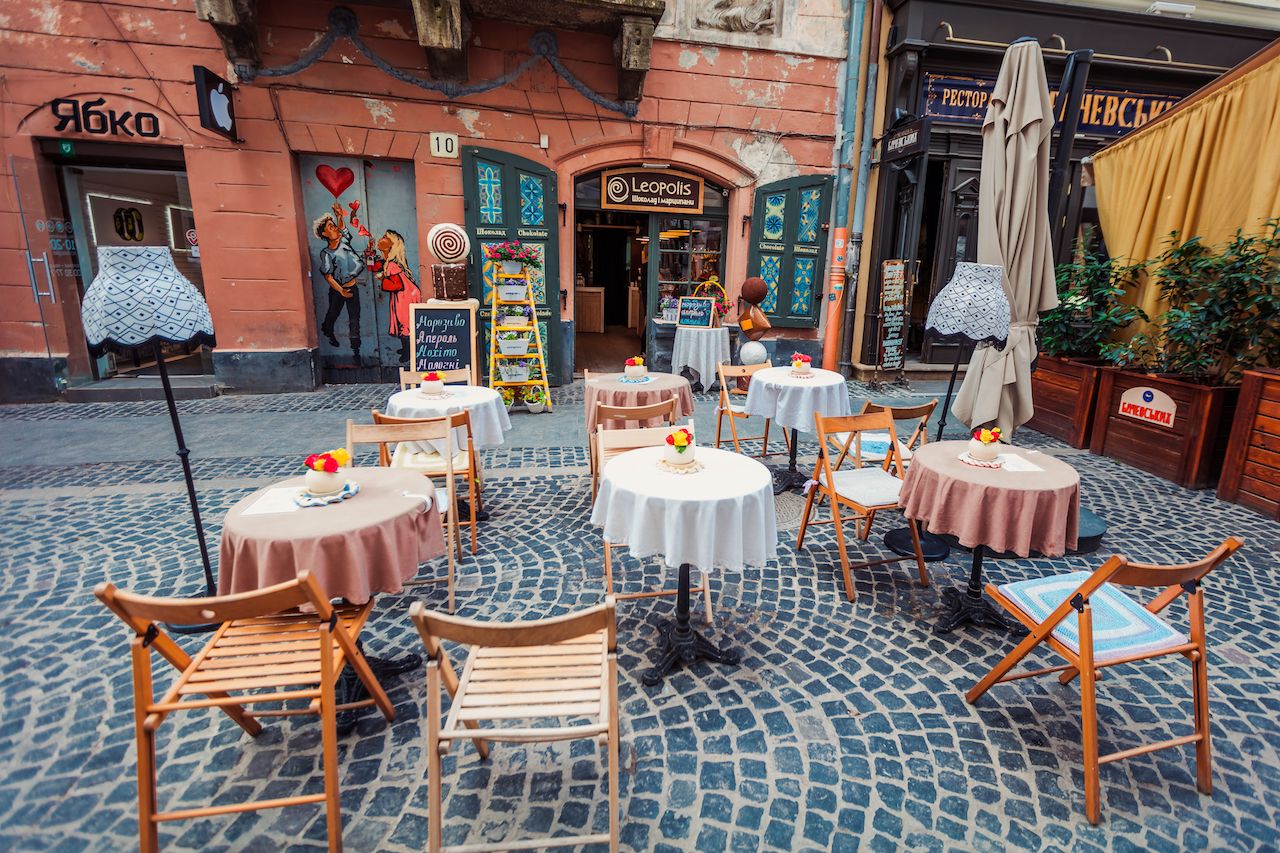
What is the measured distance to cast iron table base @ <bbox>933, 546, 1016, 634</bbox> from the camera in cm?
323

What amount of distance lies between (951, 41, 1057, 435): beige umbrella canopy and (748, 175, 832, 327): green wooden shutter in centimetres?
466

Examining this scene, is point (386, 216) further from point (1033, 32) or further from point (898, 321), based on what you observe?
point (1033, 32)

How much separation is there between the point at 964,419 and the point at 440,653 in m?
4.31

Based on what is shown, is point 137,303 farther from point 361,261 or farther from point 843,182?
point 843,182

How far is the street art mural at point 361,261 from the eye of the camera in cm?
795

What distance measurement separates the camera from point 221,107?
685cm

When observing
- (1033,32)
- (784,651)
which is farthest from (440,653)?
(1033,32)

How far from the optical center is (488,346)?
7871 millimetres

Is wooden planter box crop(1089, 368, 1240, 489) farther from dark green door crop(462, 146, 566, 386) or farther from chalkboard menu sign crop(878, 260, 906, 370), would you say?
dark green door crop(462, 146, 566, 386)

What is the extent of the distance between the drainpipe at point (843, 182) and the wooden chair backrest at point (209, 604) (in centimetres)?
840

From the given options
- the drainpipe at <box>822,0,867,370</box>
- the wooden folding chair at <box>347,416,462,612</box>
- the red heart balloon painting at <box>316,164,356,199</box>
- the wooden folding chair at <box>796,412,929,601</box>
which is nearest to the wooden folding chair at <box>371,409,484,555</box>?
the wooden folding chair at <box>347,416,462,612</box>

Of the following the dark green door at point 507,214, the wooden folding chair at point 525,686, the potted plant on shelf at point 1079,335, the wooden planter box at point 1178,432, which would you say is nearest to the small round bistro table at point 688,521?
the wooden folding chair at point 525,686

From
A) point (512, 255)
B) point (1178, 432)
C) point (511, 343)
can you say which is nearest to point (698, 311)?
point (512, 255)

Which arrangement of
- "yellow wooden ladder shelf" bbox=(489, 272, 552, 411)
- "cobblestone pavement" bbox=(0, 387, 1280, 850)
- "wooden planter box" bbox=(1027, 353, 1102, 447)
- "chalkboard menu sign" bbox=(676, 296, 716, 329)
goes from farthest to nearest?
"chalkboard menu sign" bbox=(676, 296, 716, 329) → "yellow wooden ladder shelf" bbox=(489, 272, 552, 411) → "wooden planter box" bbox=(1027, 353, 1102, 447) → "cobblestone pavement" bbox=(0, 387, 1280, 850)
